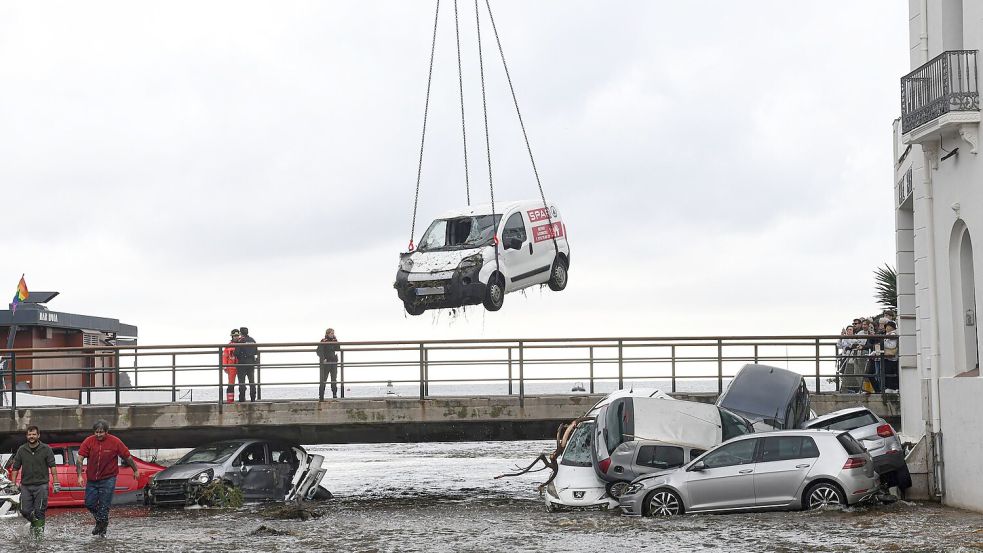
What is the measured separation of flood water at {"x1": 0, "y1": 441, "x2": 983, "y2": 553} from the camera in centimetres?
1539

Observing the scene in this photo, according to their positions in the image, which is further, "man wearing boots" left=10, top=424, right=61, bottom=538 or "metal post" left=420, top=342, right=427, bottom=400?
"metal post" left=420, top=342, right=427, bottom=400

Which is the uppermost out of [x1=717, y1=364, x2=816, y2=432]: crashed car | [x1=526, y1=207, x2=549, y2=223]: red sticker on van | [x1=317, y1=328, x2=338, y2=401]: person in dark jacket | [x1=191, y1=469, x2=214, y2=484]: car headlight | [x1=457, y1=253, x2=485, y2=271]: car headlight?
[x1=526, y1=207, x2=549, y2=223]: red sticker on van

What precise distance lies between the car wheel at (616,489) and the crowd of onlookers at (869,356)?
21.0 ft

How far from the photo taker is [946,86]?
772 inches

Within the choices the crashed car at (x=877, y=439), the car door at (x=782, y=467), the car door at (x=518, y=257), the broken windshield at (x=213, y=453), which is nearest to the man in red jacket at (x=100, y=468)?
the broken windshield at (x=213, y=453)

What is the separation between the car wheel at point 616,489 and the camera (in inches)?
786

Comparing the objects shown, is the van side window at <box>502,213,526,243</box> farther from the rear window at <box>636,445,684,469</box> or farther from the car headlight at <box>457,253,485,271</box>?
the rear window at <box>636,445,684,469</box>

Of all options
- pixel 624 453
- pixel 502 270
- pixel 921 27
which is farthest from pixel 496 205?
pixel 921 27

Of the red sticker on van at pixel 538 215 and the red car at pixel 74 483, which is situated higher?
the red sticker on van at pixel 538 215

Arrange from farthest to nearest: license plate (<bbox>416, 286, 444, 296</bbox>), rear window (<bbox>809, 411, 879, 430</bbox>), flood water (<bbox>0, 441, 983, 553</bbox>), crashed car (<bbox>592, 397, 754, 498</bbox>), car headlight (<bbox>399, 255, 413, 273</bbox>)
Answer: car headlight (<bbox>399, 255, 413, 273</bbox>) → license plate (<bbox>416, 286, 444, 296</bbox>) → rear window (<bbox>809, 411, 879, 430</bbox>) → crashed car (<bbox>592, 397, 754, 498</bbox>) → flood water (<bbox>0, 441, 983, 553</bbox>)

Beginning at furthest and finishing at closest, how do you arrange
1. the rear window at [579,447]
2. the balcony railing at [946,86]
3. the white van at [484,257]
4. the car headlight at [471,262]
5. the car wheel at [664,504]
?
1. the car headlight at [471,262]
2. the white van at [484,257]
3. the rear window at [579,447]
4. the balcony railing at [946,86]
5. the car wheel at [664,504]

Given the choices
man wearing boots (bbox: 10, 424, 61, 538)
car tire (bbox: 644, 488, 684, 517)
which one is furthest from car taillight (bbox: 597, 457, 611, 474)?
man wearing boots (bbox: 10, 424, 61, 538)

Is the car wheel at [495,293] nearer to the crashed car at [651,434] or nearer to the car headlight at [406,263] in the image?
the car headlight at [406,263]

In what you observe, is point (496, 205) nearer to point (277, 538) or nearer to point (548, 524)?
point (548, 524)
